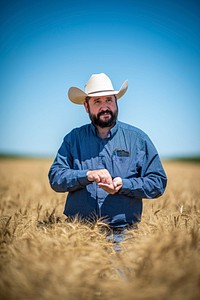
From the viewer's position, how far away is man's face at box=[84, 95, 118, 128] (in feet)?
15.2

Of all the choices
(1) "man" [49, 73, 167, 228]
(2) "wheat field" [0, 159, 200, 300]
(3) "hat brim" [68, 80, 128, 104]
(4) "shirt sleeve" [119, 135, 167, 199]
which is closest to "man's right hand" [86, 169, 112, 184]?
(1) "man" [49, 73, 167, 228]

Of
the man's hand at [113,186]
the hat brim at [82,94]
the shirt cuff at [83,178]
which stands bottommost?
the man's hand at [113,186]

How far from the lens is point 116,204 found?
445cm

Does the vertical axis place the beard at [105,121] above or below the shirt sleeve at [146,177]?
above

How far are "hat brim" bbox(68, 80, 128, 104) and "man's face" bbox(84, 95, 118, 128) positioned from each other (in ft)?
0.22

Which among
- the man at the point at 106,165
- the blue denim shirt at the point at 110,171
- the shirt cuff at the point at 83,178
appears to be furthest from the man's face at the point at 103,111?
the shirt cuff at the point at 83,178

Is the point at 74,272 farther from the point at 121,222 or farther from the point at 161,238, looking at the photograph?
the point at 121,222

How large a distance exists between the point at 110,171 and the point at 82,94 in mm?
985

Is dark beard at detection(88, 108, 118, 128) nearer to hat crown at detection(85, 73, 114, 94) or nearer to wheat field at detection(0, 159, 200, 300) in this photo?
hat crown at detection(85, 73, 114, 94)

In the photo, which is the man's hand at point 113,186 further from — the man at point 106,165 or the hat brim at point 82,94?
the hat brim at point 82,94

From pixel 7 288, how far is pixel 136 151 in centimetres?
231

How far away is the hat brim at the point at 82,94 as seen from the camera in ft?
15.5

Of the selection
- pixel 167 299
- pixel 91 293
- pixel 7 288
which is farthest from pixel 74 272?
pixel 167 299

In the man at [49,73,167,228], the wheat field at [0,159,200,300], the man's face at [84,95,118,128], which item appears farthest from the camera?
the man's face at [84,95,118,128]
